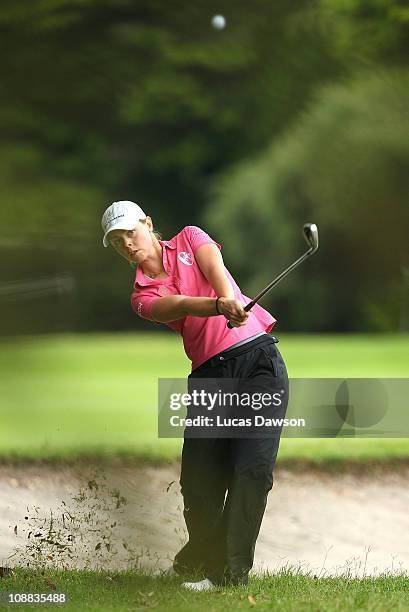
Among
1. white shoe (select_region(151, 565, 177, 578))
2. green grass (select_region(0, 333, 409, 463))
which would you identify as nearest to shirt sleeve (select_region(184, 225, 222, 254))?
green grass (select_region(0, 333, 409, 463))

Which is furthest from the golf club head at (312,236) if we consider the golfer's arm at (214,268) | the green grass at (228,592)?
the green grass at (228,592)

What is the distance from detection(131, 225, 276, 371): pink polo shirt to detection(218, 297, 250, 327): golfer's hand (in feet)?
0.24

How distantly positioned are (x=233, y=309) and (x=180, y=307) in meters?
0.09

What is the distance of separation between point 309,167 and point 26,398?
5951mm

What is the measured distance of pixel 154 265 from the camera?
1.59 meters

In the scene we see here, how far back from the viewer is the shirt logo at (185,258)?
1.58m

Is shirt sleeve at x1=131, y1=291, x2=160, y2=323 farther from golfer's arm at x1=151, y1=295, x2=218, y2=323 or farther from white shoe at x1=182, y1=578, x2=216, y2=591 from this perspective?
white shoe at x1=182, y1=578, x2=216, y2=591

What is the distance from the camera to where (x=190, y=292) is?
158 centimetres

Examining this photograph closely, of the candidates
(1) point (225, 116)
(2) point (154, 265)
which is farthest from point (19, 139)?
(1) point (225, 116)

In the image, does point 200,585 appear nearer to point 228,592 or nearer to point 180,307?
point 228,592

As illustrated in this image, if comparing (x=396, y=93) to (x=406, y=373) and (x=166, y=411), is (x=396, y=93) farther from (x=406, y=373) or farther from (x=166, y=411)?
(x=166, y=411)

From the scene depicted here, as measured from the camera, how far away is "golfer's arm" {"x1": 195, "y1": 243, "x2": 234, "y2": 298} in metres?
1.51

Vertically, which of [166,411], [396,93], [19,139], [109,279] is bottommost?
Result: [166,411]

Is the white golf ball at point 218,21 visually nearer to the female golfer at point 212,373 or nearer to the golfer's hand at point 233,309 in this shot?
the female golfer at point 212,373
